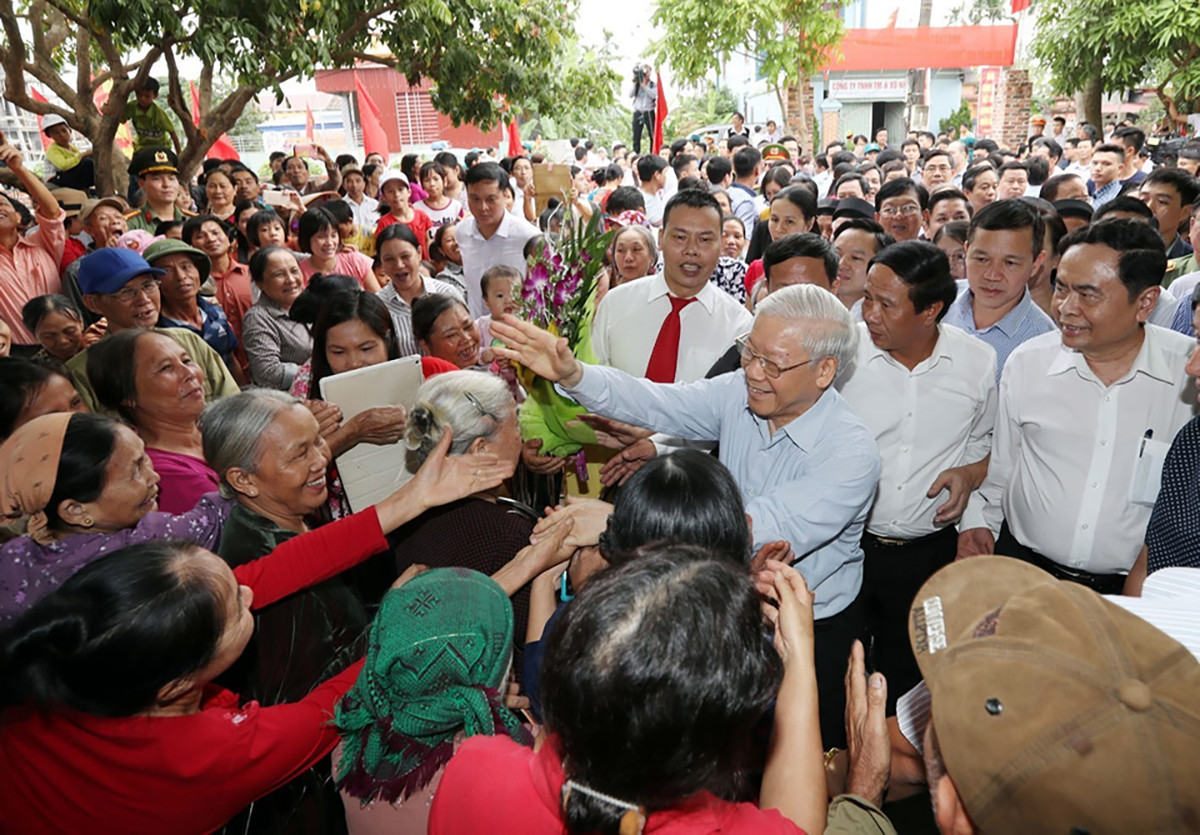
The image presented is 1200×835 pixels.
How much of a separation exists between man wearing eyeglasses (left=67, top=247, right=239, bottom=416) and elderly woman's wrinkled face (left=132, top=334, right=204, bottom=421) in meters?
0.67

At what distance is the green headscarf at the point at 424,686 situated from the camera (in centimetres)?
140

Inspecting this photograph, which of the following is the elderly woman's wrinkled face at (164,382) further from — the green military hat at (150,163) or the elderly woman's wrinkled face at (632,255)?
the green military hat at (150,163)

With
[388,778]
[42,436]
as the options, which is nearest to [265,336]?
[42,436]

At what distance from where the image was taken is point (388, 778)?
1.48m

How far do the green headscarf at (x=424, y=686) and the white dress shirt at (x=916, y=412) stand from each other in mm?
1879

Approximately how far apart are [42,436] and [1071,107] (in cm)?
2903

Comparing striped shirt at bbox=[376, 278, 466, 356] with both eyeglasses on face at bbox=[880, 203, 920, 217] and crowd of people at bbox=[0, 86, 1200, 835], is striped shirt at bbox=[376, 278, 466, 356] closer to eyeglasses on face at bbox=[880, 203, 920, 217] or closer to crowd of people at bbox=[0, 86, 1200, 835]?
crowd of people at bbox=[0, 86, 1200, 835]

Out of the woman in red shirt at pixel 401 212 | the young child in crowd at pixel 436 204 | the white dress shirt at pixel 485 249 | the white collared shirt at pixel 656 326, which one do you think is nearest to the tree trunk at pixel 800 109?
the young child in crowd at pixel 436 204

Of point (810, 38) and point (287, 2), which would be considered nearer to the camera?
point (287, 2)

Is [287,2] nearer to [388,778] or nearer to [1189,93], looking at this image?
[388,778]

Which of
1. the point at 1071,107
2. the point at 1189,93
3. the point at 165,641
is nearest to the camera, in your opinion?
the point at 165,641

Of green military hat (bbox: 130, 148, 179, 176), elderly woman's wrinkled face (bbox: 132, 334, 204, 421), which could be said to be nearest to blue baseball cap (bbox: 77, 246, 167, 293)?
elderly woman's wrinkled face (bbox: 132, 334, 204, 421)

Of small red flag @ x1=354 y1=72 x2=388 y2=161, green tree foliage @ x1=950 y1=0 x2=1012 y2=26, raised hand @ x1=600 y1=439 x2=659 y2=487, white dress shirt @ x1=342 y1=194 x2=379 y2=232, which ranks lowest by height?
raised hand @ x1=600 y1=439 x2=659 y2=487

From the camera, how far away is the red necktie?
11.6 feet
